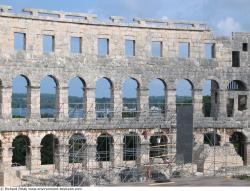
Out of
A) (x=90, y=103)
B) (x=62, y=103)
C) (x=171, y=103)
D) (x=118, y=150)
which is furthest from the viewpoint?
(x=171, y=103)

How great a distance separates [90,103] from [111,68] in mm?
2717

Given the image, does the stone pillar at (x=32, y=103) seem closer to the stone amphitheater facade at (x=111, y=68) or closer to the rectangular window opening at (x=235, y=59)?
the stone amphitheater facade at (x=111, y=68)

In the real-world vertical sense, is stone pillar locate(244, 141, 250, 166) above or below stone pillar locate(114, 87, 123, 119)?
below

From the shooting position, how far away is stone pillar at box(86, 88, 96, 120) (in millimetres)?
46562

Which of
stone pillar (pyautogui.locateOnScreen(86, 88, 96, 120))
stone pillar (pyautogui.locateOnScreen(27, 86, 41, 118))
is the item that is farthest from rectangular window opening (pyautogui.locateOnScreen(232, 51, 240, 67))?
stone pillar (pyautogui.locateOnScreen(27, 86, 41, 118))

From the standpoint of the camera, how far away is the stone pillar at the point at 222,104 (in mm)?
49978

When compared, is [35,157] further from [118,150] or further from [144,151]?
[144,151]

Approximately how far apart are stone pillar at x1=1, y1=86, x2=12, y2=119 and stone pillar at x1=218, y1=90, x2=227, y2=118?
14767 mm

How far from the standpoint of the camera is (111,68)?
47562 mm

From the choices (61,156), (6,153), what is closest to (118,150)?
(61,156)

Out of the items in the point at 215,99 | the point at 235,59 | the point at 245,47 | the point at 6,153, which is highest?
the point at 245,47

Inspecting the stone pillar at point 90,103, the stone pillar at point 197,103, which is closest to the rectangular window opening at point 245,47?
the stone pillar at point 197,103

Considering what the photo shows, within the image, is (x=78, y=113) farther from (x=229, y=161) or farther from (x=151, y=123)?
(x=229, y=161)

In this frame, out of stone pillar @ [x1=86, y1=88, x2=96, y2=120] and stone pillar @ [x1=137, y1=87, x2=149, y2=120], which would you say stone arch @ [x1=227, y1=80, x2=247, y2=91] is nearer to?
stone pillar @ [x1=137, y1=87, x2=149, y2=120]
